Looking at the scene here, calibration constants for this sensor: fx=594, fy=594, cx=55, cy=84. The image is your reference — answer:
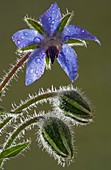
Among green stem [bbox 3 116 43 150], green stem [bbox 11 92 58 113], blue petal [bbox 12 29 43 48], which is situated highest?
blue petal [bbox 12 29 43 48]

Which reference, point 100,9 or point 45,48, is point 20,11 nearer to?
point 100,9

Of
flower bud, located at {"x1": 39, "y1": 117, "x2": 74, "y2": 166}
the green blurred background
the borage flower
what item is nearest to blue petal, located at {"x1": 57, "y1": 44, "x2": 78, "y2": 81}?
the borage flower

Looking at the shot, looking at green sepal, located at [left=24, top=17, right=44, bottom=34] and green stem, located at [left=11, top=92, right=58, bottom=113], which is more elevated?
green sepal, located at [left=24, top=17, right=44, bottom=34]

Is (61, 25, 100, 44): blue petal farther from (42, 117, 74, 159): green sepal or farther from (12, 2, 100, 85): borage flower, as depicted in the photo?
(42, 117, 74, 159): green sepal

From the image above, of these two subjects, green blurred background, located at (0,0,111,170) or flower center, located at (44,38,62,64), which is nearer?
flower center, located at (44,38,62,64)

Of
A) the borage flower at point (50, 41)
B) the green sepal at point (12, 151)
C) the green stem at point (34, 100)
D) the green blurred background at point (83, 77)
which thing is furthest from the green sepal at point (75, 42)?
the green blurred background at point (83, 77)

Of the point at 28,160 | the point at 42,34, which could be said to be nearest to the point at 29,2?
the point at 28,160

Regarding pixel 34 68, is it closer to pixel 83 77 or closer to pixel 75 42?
pixel 75 42
